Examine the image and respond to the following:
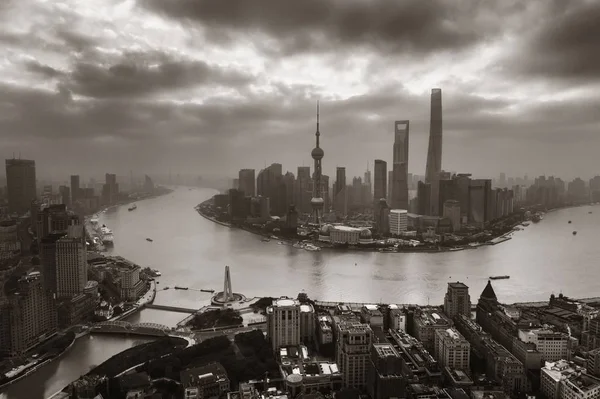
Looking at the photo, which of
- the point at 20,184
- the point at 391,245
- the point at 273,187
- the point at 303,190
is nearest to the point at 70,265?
the point at 20,184

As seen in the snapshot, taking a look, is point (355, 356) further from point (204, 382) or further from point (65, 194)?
point (65, 194)

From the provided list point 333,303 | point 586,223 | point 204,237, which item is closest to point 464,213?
point 586,223

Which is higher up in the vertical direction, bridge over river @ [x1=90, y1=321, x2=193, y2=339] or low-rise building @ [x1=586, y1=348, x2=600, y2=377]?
low-rise building @ [x1=586, y1=348, x2=600, y2=377]

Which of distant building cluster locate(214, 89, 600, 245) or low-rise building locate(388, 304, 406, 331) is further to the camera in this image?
distant building cluster locate(214, 89, 600, 245)

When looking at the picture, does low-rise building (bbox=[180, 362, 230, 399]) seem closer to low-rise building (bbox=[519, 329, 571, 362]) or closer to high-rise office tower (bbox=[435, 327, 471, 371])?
high-rise office tower (bbox=[435, 327, 471, 371])

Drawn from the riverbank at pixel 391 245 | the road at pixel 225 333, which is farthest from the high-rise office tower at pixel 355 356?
the riverbank at pixel 391 245

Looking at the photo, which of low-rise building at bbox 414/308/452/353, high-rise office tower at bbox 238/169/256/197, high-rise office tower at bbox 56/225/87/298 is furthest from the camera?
high-rise office tower at bbox 238/169/256/197

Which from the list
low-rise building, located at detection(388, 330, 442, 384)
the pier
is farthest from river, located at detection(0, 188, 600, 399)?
low-rise building, located at detection(388, 330, 442, 384)

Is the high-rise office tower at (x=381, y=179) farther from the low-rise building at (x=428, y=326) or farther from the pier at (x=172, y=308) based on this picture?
the low-rise building at (x=428, y=326)
